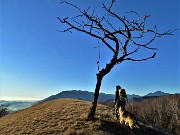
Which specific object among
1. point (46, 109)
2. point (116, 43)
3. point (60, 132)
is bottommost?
point (60, 132)

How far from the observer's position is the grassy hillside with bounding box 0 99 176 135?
2323 cm

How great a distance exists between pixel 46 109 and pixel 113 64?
27.5ft

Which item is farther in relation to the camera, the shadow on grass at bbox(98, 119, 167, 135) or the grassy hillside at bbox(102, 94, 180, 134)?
the grassy hillside at bbox(102, 94, 180, 134)

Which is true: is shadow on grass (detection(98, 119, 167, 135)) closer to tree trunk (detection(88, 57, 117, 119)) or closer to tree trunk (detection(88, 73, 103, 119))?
tree trunk (detection(88, 73, 103, 119))

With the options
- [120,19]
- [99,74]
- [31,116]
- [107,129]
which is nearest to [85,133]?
[107,129]

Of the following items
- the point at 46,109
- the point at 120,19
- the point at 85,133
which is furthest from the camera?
the point at 46,109

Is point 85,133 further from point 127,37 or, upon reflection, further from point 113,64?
point 127,37

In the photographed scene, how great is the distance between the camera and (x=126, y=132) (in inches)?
921

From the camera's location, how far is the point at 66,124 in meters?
24.5

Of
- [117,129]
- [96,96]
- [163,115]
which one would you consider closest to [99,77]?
[96,96]

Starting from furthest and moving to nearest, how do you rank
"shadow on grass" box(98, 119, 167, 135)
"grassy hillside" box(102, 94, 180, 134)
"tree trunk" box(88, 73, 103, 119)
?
"grassy hillside" box(102, 94, 180, 134) → "tree trunk" box(88, 73, 103, 119) → "shadow on grass" box(98, 119, 167, 135)

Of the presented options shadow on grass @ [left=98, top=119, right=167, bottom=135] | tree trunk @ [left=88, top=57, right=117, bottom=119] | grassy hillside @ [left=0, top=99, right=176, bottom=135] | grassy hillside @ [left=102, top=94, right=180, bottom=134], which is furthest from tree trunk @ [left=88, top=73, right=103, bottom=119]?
grassy hillside @ [left=102, top=94, right=180, bottom=134]

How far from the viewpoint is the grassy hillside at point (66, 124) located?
76.2 ft

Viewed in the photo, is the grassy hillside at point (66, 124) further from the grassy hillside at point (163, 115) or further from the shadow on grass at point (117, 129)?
the grassy hillside at point (163, 115)
